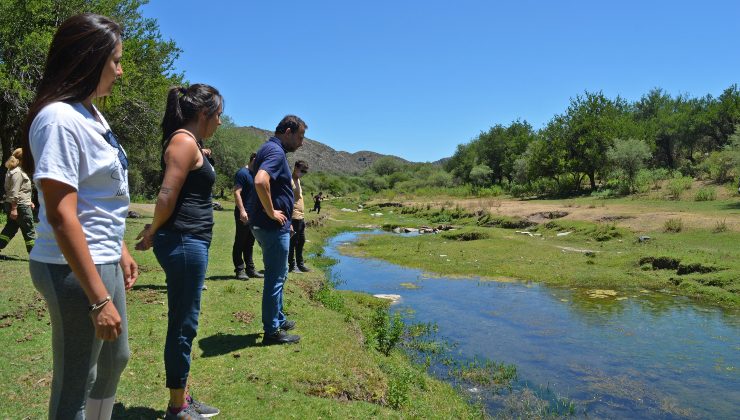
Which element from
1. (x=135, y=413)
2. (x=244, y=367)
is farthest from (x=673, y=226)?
(x=135, y=413)

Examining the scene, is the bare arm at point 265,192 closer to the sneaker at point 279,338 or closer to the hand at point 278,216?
the hand at point 278,216

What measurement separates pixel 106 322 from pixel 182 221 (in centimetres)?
139

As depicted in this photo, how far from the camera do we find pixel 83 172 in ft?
7.55

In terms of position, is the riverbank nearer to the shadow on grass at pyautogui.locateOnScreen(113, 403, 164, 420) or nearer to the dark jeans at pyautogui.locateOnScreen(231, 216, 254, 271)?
the dark jeans at pyautogui.locateOnScreen(231, 216, 254, 271)

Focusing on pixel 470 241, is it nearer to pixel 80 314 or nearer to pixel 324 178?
pixel 80 314

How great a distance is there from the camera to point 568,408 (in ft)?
20.9

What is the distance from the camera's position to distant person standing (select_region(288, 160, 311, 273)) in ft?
31.8

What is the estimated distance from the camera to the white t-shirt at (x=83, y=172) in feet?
7.18

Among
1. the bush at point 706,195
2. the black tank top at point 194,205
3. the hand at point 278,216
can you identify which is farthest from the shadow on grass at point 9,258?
the bush at point 706,195

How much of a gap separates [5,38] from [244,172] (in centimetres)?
1316

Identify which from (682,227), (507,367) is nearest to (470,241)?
(682,227)

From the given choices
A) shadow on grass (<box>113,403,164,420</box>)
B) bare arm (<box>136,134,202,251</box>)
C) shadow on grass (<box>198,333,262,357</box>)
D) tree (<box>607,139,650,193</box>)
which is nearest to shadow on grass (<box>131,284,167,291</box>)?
shadow on grass (<box>198,333,262,357</box>)

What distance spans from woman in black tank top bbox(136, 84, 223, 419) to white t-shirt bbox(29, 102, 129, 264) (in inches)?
37.9

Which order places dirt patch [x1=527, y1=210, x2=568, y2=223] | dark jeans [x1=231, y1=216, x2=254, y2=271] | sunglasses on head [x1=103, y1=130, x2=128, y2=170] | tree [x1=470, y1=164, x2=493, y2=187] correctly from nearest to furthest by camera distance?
1. sunglasses on head [x1=103, y1=130, x2=128, y2=170]
2. dark jeans [x1=231, y1=216, x2=254, y2=271]
3. dirt patch [x1=527, y1=210, x2=568, y2=223]
4. tree [x1=470, y1=164, x2=493, y2=187]
